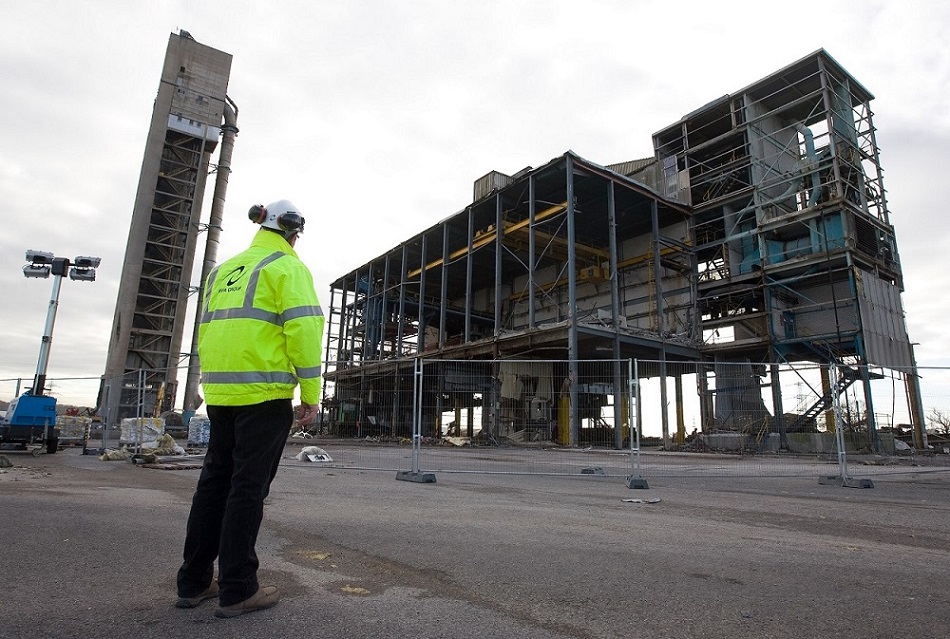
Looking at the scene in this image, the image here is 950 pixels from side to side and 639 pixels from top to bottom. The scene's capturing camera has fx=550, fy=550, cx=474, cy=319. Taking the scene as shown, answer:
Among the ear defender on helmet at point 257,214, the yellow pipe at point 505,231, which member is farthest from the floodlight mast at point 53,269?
the yellow pipe at point 505,231

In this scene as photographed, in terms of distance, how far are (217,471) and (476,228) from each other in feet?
87.3

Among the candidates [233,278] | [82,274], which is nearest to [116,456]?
[82,274]

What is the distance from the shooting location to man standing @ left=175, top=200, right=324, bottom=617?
2.02 metres

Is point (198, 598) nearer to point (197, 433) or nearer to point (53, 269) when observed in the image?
point (53, 269)

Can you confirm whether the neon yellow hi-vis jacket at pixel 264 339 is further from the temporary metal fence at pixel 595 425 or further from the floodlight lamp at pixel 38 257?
the floodlight lamp at pixel 38 257

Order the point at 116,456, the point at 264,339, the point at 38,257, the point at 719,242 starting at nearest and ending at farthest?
1. the point at 264,339
2. the point at 116,456
3. the point at 38,257
4. the point at 719,242

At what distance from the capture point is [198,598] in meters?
2.08

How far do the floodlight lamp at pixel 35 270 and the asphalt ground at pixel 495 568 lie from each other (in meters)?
7.89

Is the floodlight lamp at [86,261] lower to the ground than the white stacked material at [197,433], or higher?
higher

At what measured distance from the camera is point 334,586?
2.34 metres

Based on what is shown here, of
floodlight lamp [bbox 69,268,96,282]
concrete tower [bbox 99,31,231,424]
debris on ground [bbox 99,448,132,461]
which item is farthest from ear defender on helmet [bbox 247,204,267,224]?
concrete tower [bbox 99,31,231,424]

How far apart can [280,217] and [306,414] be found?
34.8 inches

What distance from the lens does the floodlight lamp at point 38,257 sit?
11.5 meters

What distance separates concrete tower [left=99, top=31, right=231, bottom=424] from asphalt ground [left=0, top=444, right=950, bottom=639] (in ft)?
83.9
